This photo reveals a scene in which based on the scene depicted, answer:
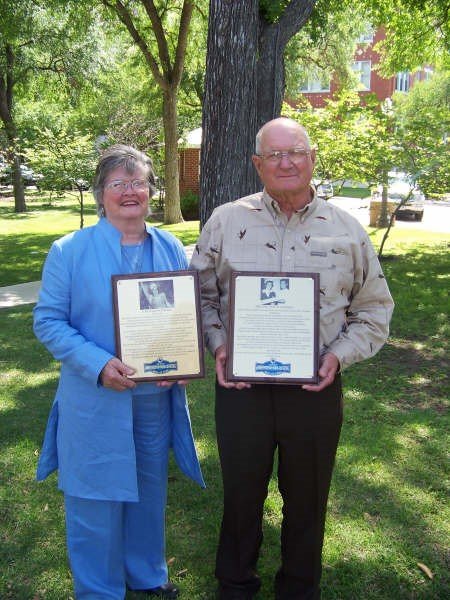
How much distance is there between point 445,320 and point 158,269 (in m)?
6.58

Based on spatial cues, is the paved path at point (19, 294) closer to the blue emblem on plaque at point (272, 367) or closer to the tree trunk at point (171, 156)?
the blue emblem on plaque at point (272, 367)

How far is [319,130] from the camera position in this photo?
11812mm

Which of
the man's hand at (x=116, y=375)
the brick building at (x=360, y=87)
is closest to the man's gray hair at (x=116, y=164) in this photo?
the man's hand at (x=116, y=375)

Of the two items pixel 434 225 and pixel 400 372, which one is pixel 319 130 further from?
pixel 434 225

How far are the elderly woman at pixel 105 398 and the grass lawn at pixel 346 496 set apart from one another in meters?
0.53

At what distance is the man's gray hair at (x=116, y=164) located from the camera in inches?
102

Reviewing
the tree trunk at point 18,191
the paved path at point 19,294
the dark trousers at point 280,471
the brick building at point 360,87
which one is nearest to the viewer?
the dark trousers at point 280,471

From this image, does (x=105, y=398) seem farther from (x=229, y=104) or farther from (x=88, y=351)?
(x=229, y=104)

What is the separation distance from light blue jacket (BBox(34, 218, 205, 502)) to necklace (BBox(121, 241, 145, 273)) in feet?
0.16

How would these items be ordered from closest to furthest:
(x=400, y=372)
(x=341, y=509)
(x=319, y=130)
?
(x=341, y=509) → (x=400, y=372) → (x=319, y=130)

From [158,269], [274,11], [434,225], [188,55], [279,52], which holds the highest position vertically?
[188,55]

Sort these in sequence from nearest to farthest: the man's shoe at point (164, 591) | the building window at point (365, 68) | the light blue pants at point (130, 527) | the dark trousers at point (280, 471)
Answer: the dark trousers at point (280, 471) < the light blue pants at point (130, 527) < the man's shoe at point (164, 591) < the building window at point (365, 68)

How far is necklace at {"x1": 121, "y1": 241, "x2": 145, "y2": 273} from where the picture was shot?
A: 2672 mm

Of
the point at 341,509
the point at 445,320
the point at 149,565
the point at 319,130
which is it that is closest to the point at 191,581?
the point at 149,565
